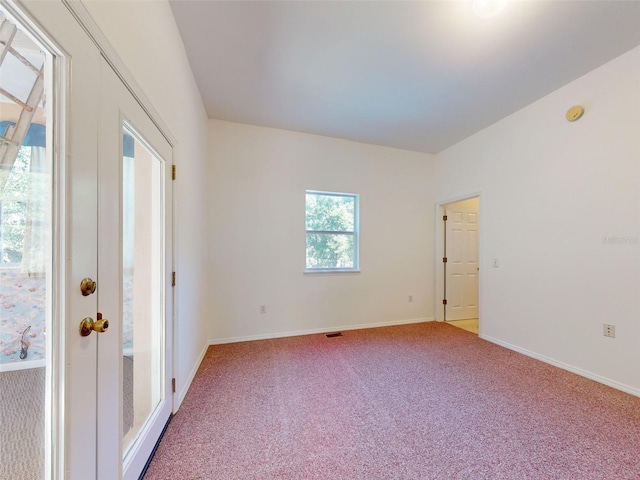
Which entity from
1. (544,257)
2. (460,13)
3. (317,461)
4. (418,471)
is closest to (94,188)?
(317,461)

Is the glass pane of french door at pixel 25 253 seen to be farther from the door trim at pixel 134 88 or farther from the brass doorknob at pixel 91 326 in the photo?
the door trim at pixel 134 88

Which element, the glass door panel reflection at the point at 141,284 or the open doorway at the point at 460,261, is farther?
the open doorway at the point at 460,261

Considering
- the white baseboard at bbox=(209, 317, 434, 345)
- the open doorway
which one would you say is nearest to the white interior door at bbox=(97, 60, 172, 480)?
the white baseboard at bbox=(209, 317, 434, 345)

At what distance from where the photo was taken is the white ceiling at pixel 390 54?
1.64m

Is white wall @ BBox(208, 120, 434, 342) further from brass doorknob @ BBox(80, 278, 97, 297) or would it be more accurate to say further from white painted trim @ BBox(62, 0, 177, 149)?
brass doorknob @ BBox(80, 278, 97, 297)

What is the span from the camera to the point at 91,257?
853mm

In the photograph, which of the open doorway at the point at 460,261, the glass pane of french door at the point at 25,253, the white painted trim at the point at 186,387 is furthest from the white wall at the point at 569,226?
the glass pane of french door at the point at 25,253

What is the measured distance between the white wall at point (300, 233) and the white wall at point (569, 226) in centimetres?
98

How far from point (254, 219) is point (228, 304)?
1127mm

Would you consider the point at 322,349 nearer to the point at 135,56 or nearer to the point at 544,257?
the point at 544,257

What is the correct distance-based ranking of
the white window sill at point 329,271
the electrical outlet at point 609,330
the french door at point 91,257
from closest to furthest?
the french door at point 91,257
the electrical outlet at point 609,330
the white window sill at point 329,271

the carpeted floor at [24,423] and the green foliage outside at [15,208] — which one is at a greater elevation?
the green foliage outside at [15,208]

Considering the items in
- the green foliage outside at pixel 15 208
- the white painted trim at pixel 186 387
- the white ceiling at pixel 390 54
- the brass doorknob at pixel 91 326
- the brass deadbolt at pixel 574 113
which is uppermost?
the white ceiling at pixel 390 54

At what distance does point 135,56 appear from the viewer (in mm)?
1156
